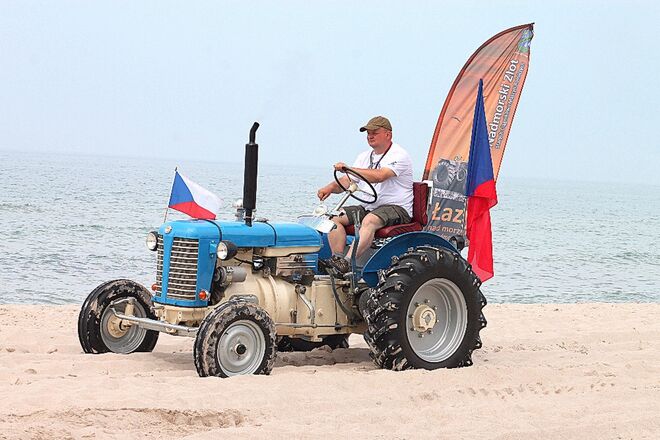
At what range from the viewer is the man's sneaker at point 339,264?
7.76 meters

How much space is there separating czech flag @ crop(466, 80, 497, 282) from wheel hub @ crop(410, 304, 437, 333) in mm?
1284

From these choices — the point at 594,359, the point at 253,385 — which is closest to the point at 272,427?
the point at 253,385

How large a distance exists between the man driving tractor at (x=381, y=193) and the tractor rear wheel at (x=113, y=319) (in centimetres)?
152

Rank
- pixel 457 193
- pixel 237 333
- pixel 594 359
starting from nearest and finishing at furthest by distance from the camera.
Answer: pixel 237 333
pixel 594 359
pixel 457 193

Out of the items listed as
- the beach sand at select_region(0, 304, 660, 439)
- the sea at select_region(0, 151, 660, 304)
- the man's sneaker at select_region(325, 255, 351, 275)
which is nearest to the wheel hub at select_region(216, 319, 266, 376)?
the beach sand at select_region(0, 304, 660, 439)

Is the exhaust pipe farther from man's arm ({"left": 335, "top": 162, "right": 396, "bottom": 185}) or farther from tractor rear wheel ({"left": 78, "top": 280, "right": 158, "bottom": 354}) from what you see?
tractor rear wheel ({"left": 78, "top": 280, "right": 158, "bottom": 354})

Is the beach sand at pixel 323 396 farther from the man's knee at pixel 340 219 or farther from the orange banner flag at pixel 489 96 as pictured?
the orange banner flag at pixel 489 96

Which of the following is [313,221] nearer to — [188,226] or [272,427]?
[188,226]

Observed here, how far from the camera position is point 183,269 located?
276 inches

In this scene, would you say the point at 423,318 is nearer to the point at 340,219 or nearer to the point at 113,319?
the point at 340,219

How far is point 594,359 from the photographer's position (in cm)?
837

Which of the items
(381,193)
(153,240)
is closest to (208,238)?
(153,240)

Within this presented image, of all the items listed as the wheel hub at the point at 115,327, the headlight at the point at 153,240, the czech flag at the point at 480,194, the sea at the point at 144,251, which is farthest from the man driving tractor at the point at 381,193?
the sea at the point at 144,251

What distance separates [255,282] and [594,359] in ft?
9.98
